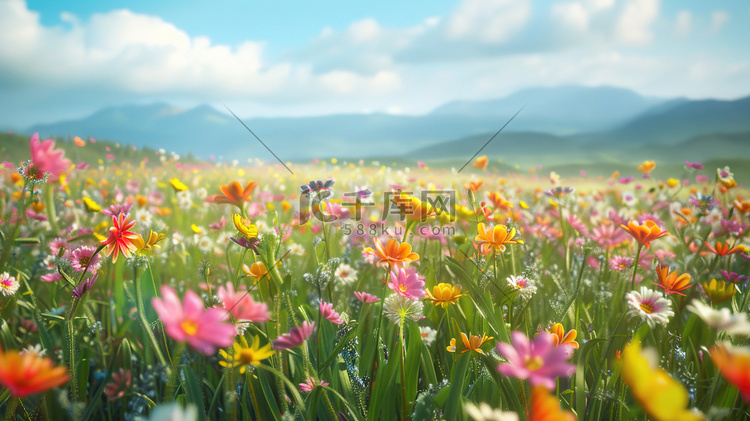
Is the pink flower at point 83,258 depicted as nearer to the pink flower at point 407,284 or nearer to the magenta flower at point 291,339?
the magenta flower at point 291,339

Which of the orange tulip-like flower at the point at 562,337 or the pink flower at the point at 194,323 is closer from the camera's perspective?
the pink flower at the point at 194,323

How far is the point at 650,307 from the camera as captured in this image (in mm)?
870

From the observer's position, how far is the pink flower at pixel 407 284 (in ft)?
2.59

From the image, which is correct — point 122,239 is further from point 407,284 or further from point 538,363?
point 538,363

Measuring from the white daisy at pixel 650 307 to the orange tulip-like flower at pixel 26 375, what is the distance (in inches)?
37.8

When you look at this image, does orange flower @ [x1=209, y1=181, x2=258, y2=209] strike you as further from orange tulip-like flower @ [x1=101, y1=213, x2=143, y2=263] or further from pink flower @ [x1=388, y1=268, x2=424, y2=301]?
pink flower @ [x1=388, y1=268, x2=424, y2=301]

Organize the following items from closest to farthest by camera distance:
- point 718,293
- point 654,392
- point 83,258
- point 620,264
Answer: point 654,392, point 718,293, point 83,258, point 620,264

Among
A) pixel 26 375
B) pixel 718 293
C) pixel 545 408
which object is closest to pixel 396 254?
pixel 545 408

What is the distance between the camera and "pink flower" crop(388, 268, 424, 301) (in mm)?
791

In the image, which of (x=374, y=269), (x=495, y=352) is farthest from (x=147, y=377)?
(x=495, y=352)

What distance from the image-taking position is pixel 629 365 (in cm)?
32

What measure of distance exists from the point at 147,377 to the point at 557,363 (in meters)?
1.14

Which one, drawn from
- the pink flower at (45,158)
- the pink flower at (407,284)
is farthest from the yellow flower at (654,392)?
the pink flower at (45,158)

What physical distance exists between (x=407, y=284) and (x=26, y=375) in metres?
0.62
